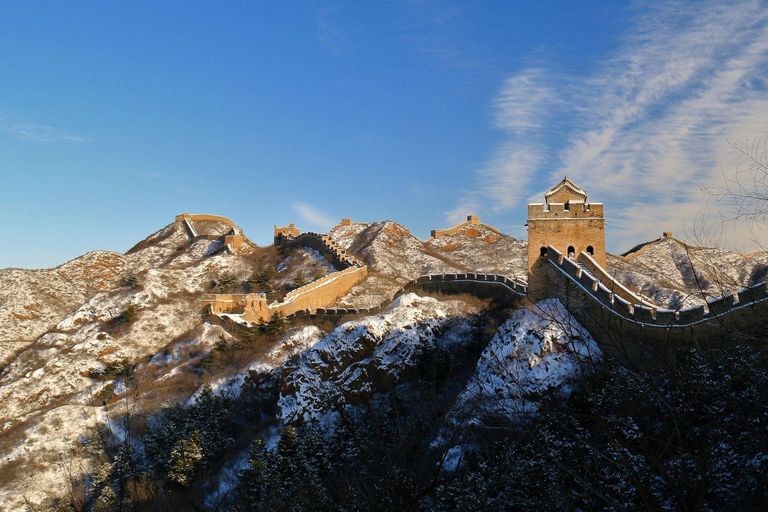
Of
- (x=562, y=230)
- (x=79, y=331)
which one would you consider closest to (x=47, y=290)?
(x=79, y=331)

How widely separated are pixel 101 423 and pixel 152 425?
3.56 meters

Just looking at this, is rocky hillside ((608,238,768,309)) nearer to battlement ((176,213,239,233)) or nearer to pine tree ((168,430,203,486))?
pine tree ((168,430,203,486))

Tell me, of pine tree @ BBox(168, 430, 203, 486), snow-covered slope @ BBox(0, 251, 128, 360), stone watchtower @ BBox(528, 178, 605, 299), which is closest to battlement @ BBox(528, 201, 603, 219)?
stone watchtower @ BBox(528, 178, 605, 299)

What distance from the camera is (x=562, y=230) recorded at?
84.9 feet

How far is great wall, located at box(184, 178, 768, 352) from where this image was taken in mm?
14789

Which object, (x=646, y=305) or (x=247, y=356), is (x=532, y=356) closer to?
(x=646, y=305)

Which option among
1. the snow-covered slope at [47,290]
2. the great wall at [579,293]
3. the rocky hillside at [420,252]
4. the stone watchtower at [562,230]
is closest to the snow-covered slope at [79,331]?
the snow-covered slope at [47,290]

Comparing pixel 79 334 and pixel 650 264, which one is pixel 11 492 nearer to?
pixel 79 334

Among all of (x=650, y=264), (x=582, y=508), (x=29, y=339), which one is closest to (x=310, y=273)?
(x=29, y=339)

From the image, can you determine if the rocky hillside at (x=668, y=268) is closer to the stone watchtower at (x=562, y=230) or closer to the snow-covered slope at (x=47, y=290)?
the stone watchtower at (x=562, y=230)

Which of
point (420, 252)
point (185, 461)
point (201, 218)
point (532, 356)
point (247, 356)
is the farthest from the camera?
point (201, 218)

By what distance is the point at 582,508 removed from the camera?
12633mm

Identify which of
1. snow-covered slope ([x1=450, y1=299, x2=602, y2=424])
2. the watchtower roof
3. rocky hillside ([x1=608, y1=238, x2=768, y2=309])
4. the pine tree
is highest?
rocky hillside ([x1=608, y1=238, x2=768, y2=309])

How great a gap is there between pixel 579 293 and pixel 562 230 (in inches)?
174
